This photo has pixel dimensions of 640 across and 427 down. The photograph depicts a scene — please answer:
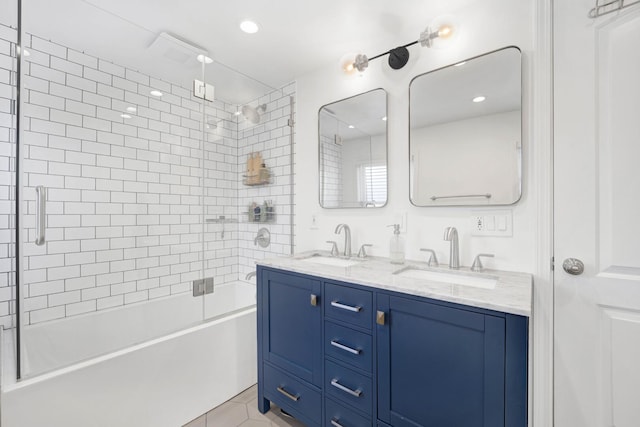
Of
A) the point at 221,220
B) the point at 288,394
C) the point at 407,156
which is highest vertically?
the point at 407,156

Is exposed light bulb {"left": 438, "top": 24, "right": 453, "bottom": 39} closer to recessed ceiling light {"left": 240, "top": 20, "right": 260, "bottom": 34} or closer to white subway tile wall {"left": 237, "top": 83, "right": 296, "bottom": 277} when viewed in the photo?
recessed ceiling light {"left": 240, "top": 20, "right": 260, "bottom": 34}

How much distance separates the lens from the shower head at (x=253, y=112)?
2.65 meters

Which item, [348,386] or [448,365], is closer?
[448,365]

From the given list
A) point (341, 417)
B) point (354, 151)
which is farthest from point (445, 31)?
point (341, 417)

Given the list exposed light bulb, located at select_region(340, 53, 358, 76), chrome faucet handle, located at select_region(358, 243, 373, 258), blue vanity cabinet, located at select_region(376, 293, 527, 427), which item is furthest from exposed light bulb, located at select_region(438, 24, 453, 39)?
blue vanity cabinet, located at select_region(376, 293, 527, 427)

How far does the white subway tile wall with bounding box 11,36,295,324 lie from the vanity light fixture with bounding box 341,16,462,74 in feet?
2.36

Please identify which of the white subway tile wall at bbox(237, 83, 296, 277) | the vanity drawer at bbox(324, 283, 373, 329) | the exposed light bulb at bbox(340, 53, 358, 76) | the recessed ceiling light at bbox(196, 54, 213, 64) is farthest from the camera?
the white subway tile wall at bbox(237, 83, 296, 277)

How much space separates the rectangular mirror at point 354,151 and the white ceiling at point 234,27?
1.20ft

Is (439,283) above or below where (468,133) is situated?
below

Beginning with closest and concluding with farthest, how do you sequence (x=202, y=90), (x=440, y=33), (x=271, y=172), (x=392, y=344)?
(x=392, y=344) < (x=440, y=33) < (x=202, y=90) < (x=271, y=172)

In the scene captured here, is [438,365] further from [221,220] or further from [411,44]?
[221,220]

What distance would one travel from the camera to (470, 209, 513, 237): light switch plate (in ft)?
4.73

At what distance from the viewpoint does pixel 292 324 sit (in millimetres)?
1583

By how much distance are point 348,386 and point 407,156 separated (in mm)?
1338
